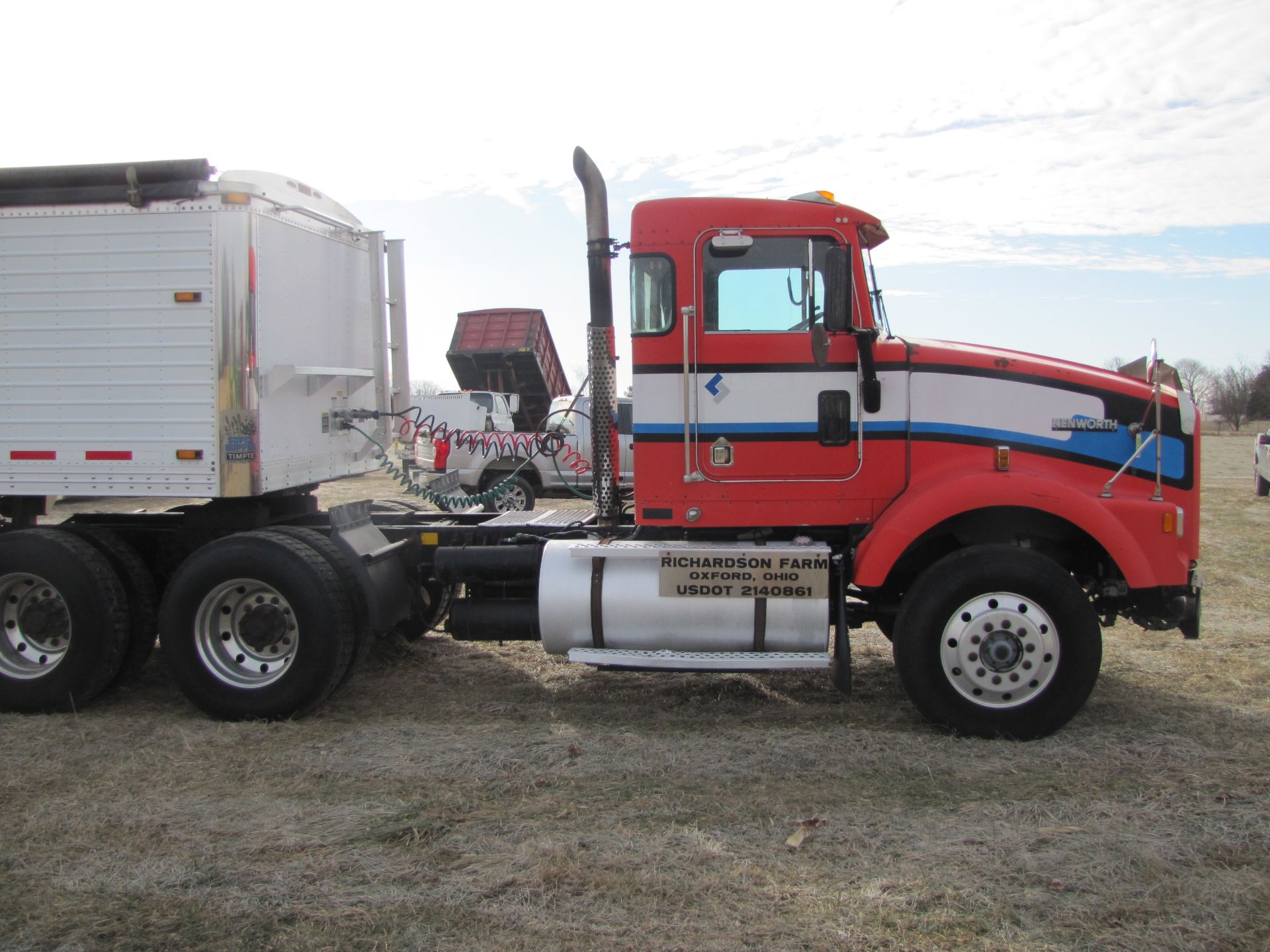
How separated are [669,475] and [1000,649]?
2050 mm

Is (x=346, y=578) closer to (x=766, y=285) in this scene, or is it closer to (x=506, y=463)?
(x=766, y=285)

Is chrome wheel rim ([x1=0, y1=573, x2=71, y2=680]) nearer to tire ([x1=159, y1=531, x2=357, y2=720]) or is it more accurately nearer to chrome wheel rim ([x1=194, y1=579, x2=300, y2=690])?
tire ([x1=159, y1=531, x2=357, y2=720])

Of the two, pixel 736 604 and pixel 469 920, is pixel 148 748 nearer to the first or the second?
pixel 469 920

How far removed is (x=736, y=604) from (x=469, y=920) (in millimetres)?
2464

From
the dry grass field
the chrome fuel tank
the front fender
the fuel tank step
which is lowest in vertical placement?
the dry grass field

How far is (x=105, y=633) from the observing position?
5.64m

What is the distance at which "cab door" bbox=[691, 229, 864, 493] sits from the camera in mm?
5258

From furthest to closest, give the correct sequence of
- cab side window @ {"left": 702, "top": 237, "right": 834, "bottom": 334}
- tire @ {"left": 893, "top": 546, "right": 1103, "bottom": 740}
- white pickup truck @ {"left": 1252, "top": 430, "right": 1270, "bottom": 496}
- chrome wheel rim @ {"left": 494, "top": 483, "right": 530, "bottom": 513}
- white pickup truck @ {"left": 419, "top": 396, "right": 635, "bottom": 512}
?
white pickup truck @ {"left": 1252, "top": 430, "right": 1270, "bottom": 496} < chrome wheel rim @ {"left": 494, "top": 483, "right": 530, "bottom": 513} < white pickup truck @ {"left": 419, "top": 396, "right": 635, "bottom": 512} < cab side window @ {"left": 702, "top": 237, "right": 834, "bottom": 334} < tire @ {"left": 893, "top": 546, "right": 1103, "bottom": 740}

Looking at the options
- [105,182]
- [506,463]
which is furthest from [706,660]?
[506,463]

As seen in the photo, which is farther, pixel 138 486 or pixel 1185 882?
pixel 138 486

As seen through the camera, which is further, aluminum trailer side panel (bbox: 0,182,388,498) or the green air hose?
the green air hose

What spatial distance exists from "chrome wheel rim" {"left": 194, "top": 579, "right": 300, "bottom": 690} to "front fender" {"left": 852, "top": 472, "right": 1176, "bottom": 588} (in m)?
3.42

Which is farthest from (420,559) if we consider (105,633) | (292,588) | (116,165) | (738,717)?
(116,165)

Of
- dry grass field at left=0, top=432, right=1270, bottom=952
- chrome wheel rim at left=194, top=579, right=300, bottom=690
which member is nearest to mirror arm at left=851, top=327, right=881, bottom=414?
dry grass field at left=0, top=432, right=1270, bottom=952
